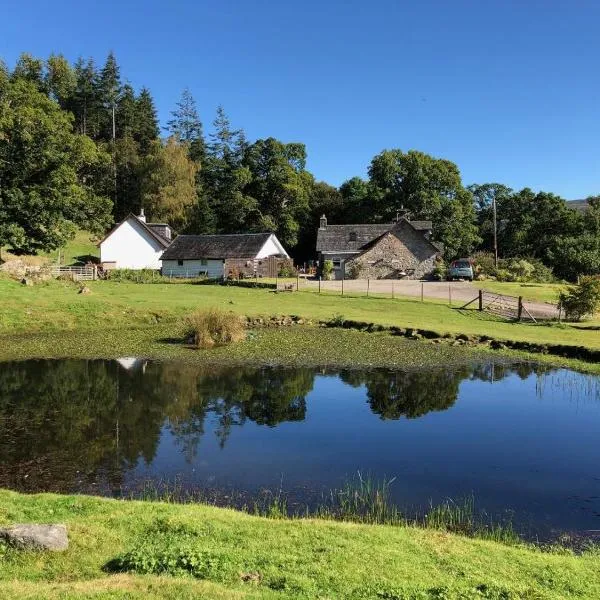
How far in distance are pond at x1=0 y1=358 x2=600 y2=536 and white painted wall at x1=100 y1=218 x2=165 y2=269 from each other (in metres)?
45.8

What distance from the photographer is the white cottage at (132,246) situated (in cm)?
6494

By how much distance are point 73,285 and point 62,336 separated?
13.0 m

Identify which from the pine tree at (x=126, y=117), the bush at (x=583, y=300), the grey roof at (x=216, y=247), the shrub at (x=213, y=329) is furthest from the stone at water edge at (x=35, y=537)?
the pine tree at (x=126, y=117)

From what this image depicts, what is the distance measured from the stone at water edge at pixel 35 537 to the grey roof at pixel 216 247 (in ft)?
182

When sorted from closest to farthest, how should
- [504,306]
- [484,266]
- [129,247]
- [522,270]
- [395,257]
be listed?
[504,306]
[522,270]
[484,266]
[395,257]
[129,247]

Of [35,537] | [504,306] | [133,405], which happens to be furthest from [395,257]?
[35,537]

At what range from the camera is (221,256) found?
62531 mm

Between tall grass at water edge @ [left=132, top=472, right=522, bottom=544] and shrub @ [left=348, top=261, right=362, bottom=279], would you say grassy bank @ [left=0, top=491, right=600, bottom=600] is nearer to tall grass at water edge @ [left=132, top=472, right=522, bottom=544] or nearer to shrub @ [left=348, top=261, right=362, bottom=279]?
tall grass at water edge @ [left=132, top=472, right=522, bottom=544]

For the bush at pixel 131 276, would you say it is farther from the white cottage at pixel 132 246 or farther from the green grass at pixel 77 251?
the white cottage at pixel 132 246

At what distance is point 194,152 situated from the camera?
88312 millimetres

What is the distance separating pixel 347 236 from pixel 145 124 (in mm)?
45741

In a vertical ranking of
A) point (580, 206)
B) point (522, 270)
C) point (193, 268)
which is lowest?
point (193, 268)

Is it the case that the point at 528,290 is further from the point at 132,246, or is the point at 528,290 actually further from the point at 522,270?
the point at 132,246

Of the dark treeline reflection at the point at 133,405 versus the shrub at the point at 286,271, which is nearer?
the dark treeline reflection at the point at 133,405
